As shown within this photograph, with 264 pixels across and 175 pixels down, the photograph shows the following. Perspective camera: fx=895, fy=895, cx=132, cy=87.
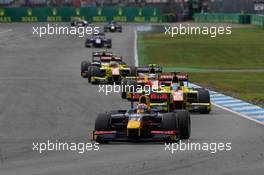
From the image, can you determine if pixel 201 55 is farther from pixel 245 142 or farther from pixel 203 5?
pixel 203 5

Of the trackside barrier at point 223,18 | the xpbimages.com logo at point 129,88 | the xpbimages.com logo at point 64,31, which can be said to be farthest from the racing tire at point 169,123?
the trackside barrier at point 223,18

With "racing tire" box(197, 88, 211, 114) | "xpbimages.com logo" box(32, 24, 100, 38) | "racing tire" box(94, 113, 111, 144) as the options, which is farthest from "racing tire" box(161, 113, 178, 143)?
"xpbimages.com logo" box(32, 24, 100, 38)

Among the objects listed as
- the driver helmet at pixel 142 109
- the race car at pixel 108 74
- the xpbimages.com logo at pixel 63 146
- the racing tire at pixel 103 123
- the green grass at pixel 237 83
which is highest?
the driver helmet at pixel 142 109

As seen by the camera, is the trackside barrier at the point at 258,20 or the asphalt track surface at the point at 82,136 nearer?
the asphalt track surface at the point at 82,136

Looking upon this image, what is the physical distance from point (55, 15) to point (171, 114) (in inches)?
4400

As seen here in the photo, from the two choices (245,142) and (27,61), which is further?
(27,61)

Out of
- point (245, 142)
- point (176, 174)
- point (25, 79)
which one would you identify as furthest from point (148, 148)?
point (25, 79)

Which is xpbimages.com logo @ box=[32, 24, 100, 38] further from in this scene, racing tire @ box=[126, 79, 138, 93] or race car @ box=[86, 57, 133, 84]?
racing tire @ box=[126, 79, 138, 93]

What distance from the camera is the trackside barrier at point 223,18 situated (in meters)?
123

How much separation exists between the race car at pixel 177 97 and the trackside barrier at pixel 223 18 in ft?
319

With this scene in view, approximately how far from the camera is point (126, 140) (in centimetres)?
1877

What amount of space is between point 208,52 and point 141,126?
4342 centimetres

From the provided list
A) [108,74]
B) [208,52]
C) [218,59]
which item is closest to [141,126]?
[108,74]

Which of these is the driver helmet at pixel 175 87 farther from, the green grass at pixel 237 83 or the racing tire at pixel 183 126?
the racing tire at pixel 183 126
